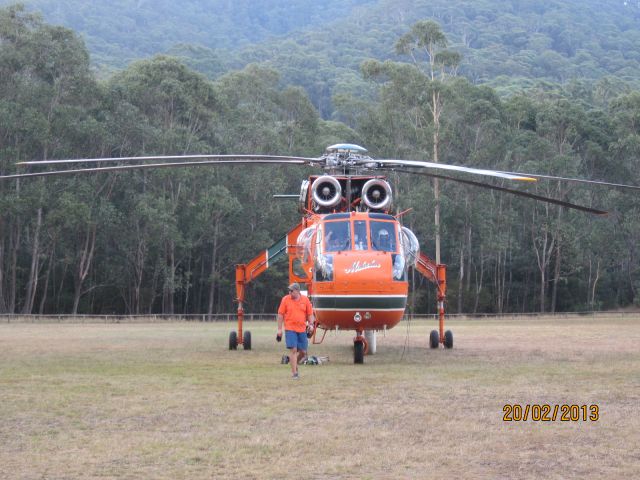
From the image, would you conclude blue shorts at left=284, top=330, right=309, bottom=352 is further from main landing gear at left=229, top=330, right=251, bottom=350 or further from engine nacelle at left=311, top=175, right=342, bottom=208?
main landing gear at left=229, top=330, right=251, bottom=350

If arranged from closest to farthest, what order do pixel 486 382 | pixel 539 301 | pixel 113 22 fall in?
pixel 486 382
pixel 539 301
pixel 113 22

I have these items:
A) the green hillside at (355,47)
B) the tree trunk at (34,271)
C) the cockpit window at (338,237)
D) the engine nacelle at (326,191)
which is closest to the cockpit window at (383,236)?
the cockpit window at (338,237)

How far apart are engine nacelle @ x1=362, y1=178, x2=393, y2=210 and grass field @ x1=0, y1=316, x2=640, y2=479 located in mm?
3285

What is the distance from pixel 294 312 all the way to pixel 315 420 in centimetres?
469

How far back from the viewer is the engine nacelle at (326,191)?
19.3 meters

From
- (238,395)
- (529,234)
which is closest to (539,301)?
(529,234)

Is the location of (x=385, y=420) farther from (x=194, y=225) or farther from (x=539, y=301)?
(x=539, y=301)

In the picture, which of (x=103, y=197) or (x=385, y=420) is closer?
(x=385, y=420)

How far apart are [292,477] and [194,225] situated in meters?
51.9

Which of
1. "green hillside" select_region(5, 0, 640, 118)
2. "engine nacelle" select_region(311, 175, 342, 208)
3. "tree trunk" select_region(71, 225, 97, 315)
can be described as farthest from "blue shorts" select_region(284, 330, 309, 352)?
"green hillside" select_region(5, 0, 640, 118)

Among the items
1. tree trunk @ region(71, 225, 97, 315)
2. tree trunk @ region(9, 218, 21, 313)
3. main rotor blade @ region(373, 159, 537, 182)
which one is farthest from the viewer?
tree trunk @ region(71, 225, 97, 315)

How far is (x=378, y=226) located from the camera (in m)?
17.1

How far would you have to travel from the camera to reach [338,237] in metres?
17.0

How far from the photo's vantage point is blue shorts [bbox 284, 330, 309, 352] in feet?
48.3
